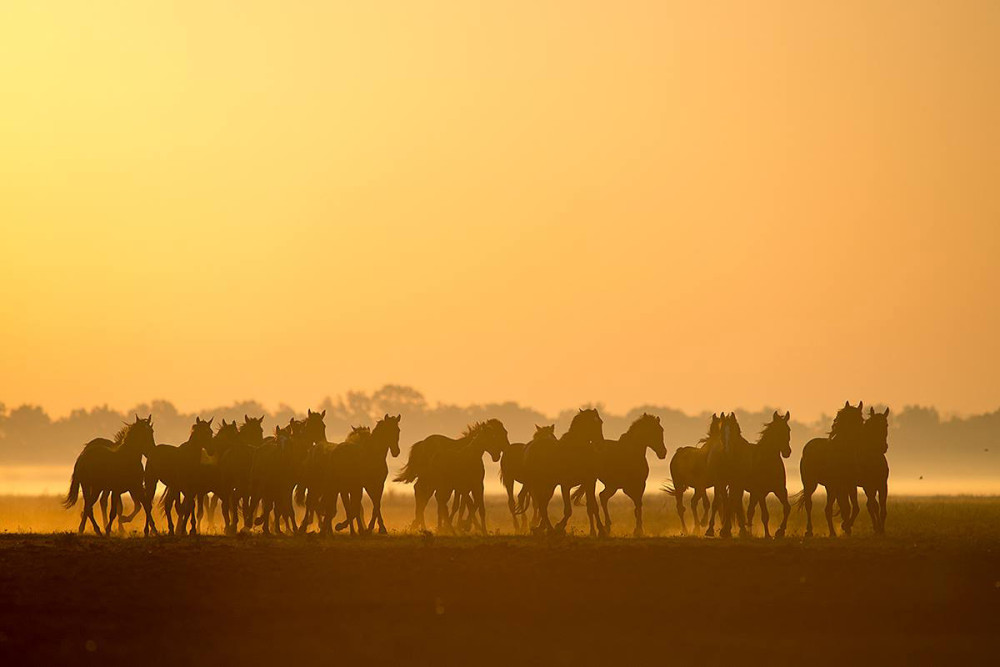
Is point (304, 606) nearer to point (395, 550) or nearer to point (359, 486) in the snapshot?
point (395, 550)

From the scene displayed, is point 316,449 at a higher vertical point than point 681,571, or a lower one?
higher

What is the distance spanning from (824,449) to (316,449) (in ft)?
34.6

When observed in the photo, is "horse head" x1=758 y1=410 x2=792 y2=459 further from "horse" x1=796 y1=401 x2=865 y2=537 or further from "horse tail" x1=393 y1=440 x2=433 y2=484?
"horse tail" x1=393 y1=440 x2=433 y2=484

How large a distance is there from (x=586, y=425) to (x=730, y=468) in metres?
3.23

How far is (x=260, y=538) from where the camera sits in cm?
3077

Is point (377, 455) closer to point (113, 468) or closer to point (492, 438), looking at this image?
point (492, 438)

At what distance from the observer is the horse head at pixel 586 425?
3306cm

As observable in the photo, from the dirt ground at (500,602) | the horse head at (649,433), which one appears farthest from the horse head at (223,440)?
the horse head at (649,433)

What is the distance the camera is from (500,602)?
23406 millimetres

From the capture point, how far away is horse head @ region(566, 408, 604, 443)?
108 ft

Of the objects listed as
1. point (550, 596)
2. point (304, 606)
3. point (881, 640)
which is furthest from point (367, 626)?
point (881, 640)

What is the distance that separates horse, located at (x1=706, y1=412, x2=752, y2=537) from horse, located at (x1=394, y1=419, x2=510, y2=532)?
5196 mm

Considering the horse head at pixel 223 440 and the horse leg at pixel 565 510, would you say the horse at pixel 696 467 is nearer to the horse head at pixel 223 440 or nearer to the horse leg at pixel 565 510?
the horse leg at pixel 565 510

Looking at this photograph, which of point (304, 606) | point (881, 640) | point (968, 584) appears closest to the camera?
point (881, 640)
